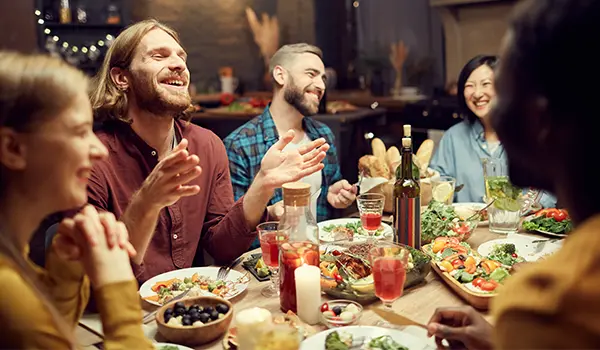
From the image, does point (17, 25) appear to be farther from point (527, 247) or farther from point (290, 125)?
point (527, 247)

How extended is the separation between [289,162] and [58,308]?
1.00m

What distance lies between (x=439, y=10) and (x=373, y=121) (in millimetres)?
1741

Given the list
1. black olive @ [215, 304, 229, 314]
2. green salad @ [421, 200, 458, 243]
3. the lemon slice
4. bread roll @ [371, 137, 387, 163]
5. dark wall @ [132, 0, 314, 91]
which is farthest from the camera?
dark wall @ [132, 0, 314, 91]

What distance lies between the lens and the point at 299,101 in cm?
326

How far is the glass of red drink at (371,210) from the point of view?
2.09 meters

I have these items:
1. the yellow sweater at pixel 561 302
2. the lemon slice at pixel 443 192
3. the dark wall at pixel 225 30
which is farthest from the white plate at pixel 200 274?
the dark wall at pixel 225 30

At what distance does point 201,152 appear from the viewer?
7.86 ft

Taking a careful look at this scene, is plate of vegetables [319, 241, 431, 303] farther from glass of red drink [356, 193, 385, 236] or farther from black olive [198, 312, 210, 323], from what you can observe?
black olive [198, 312, 210, 323]

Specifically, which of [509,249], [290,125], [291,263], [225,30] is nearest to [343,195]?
[290,125]

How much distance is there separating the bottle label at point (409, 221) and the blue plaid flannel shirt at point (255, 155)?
1.16 meters

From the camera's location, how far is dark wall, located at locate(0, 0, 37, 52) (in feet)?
16.9

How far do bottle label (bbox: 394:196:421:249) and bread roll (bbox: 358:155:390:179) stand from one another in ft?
2.30

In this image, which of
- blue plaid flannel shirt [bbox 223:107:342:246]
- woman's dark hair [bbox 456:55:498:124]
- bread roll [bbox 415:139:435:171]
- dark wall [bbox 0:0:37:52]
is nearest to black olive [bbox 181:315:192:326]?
blue plaid flannel shirt [bbox 223:107:342:246]

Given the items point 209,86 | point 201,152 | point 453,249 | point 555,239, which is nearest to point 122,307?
point 453,249
